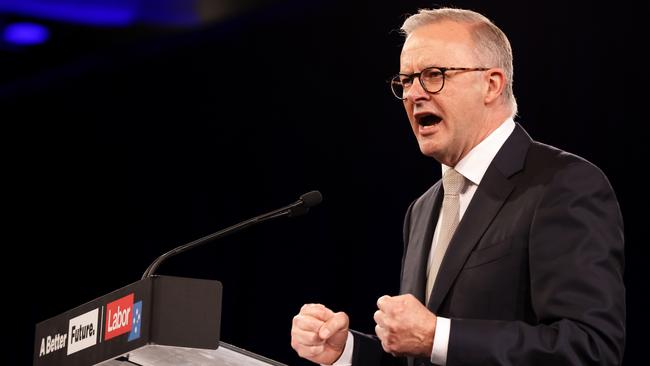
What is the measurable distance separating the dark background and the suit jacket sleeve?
2.79 m

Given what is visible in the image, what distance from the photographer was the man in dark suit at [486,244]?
159cm

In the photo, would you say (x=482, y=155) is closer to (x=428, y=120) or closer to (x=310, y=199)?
(x=428, y=120)

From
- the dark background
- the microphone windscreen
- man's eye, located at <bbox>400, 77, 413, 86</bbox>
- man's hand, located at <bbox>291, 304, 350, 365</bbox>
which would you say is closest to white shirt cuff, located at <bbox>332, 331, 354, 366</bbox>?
man's hand, located at <bbox>291, 304, 350, 365</bbox>

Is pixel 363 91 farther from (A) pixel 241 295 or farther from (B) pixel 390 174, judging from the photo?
(A) pixel 241 295

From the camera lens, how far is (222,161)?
5043 millimetres

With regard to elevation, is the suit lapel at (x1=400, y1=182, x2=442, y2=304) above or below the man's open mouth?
below

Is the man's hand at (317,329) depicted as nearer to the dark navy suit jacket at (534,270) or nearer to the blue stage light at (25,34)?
the dark navy suit jacket at (534,270)

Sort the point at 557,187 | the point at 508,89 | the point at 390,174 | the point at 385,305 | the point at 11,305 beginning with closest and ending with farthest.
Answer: the point at 385,305
the point at 557,187
the point at 508,89
the point at 390,174
the point at 11,305

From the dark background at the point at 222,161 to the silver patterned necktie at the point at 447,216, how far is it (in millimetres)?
2461

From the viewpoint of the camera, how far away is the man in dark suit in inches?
62.6

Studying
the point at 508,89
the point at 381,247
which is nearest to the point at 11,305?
the point at 381,247

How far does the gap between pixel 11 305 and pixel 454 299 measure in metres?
3.90

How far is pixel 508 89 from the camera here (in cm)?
208

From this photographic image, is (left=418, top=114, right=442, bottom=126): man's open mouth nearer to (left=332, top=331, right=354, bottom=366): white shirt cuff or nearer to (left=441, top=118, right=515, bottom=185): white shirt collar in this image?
(left=441, top=118, right=515, bottom=185): white shirt collar
